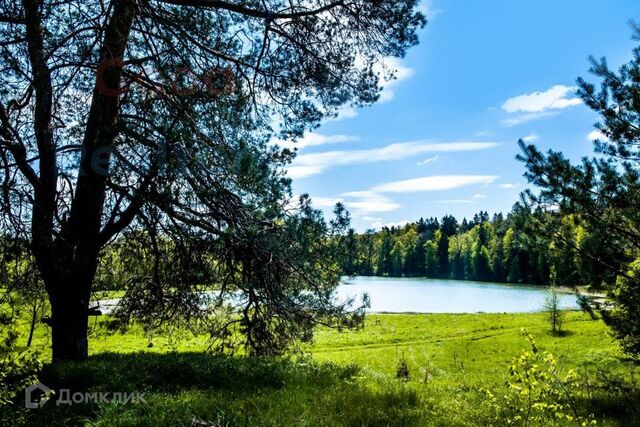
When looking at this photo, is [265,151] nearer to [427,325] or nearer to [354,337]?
[354,337]

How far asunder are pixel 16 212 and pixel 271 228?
10.2ft

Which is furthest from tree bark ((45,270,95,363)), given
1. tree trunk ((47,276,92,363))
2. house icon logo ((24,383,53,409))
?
house icon logo ((24,383,53,409))

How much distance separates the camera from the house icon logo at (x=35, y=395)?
4555mm

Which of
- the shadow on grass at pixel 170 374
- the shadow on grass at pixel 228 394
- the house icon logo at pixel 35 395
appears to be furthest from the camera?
the shadow on grass at pixel 170 374

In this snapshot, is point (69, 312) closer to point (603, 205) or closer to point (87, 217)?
point (87, 217)

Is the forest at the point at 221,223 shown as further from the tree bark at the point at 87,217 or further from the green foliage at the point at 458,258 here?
the green foliage at the point at 458,258

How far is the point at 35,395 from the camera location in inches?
196

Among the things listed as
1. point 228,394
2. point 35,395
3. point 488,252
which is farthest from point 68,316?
point 488,252

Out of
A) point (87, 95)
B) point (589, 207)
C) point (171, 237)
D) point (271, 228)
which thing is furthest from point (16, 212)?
point (589, 207)

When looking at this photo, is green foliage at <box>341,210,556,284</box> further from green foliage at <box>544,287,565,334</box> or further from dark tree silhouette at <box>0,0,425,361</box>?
dark tree silhouette at <box>0,0,425,361</box>
